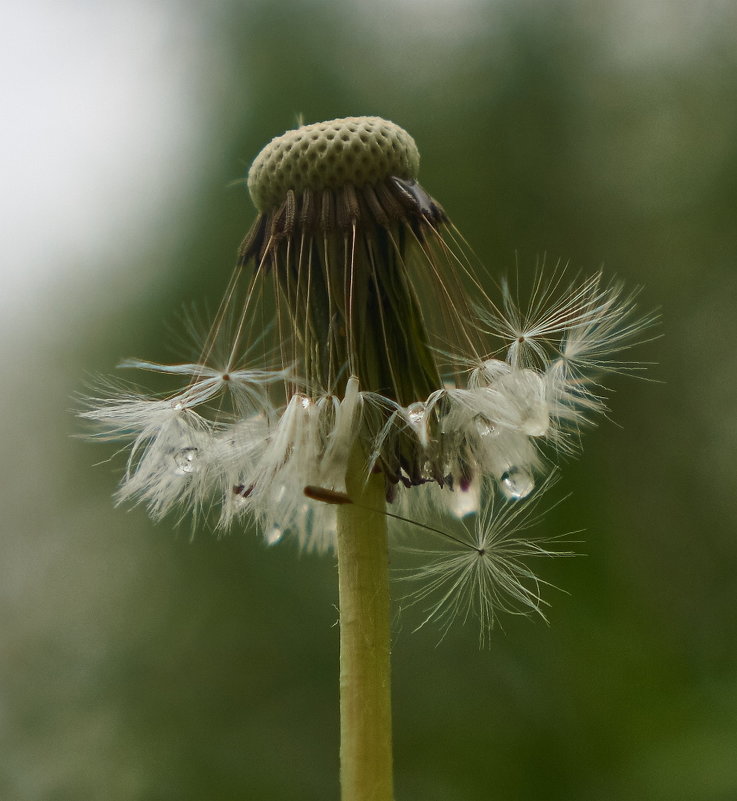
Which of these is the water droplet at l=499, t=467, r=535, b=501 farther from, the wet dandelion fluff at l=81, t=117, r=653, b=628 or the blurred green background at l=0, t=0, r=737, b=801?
the blurred green background at l=0, t=0, r=737, b=801

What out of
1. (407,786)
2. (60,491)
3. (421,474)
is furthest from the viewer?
(60,491)

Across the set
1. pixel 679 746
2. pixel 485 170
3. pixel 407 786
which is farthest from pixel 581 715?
pixel 485 170

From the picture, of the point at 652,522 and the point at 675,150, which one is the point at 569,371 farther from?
the point at 675,150

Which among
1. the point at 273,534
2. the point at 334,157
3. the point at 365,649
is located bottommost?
the point at 365,649

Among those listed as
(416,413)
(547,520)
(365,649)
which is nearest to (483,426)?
(416,413)

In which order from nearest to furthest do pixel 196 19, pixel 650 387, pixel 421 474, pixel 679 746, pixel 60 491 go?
pixel 421 474, pixel 679 746, pixel 650 387, pixel 60 491, pixel 196 19

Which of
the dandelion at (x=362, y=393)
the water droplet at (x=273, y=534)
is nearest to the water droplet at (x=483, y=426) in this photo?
the dandelion at (x=362, y=393)

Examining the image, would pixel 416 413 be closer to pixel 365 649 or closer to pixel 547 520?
pixel 365 649
